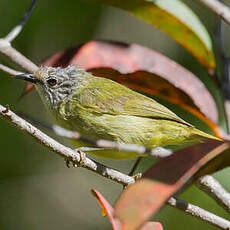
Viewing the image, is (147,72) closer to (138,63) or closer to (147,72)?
(147,72)

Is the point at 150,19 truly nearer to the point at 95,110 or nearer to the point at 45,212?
the point at 95,110

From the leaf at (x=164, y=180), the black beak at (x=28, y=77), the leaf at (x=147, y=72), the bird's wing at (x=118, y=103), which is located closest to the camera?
the leaf at (x=164, y=180)

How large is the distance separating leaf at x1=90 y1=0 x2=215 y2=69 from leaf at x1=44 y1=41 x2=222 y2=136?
133 mm

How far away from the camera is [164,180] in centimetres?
127

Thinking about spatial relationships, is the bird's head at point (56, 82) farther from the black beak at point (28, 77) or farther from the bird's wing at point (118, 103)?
the bird's wing at point (118, 103)

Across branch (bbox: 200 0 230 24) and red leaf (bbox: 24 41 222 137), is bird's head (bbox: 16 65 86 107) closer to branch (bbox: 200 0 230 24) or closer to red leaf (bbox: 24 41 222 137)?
red leaf (bbox: 24 41 222 137)

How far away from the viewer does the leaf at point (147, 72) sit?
8.32 feet

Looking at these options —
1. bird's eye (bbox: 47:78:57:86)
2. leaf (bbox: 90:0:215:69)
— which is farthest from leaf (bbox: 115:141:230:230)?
bird's eye (bbox: 47:78:57:86)

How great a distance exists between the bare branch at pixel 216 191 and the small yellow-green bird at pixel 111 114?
871 mm

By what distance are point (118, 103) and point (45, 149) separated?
157 centimetres

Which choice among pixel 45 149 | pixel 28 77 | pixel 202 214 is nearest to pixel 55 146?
pixel 202 214

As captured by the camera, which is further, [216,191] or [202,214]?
[216,191]

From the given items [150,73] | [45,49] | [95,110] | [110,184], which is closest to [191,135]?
[95,110]

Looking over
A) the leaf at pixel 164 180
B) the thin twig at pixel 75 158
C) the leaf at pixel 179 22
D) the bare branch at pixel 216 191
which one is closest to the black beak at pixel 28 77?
the leaf at pixel 179 22
